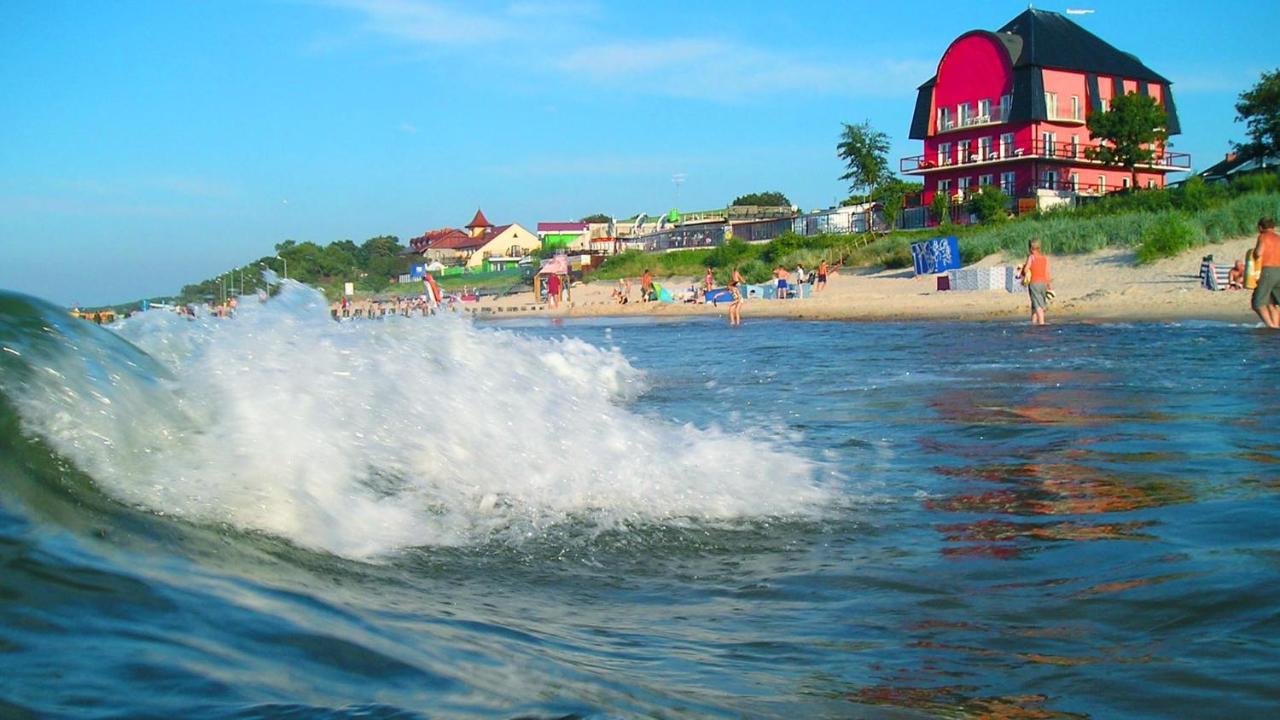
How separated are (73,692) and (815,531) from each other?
302 cm

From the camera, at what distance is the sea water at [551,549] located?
2363mm

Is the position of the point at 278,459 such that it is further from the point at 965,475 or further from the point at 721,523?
the point at 965,475

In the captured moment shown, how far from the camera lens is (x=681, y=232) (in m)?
69.1

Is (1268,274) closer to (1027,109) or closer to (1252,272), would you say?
(1252,272)

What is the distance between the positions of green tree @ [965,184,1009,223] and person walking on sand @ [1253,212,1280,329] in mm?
29751

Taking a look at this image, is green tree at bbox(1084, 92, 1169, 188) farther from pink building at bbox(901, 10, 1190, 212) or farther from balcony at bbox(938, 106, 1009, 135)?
balcony at bbox(938, 106, 1009, 135)

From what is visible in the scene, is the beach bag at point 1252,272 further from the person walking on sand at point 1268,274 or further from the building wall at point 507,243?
the building wall at point 507,243

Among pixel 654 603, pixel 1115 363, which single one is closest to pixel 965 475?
pixel 654 603

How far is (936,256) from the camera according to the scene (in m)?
34.5

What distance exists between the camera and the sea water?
2.36 meters

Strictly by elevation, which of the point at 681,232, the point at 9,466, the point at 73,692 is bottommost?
the point at 73,692

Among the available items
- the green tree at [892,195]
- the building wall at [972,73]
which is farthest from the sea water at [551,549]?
the building wall at [972,73]

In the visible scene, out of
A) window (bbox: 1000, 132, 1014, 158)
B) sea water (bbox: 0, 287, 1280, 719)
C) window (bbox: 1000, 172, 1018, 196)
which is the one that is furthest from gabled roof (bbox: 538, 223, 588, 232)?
sea water (bbox: 0, 287, 1280, 719)

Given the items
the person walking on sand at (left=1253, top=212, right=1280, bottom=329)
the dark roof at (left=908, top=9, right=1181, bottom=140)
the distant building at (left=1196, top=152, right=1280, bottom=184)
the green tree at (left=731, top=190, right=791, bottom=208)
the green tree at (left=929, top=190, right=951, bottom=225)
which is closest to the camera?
the person walking on sand at (left=1253, top=212, right=1280, bottom=329)
